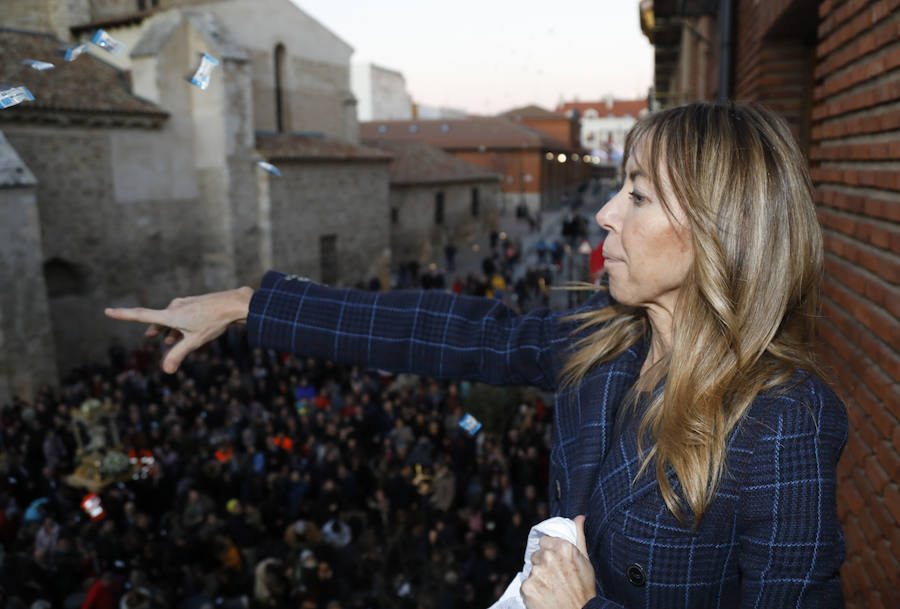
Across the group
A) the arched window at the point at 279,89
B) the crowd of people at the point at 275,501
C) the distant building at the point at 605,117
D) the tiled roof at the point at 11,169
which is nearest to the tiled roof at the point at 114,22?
the arched window at the point at 279,89

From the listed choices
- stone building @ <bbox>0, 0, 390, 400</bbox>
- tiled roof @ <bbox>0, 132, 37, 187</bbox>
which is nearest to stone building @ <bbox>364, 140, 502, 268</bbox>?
stone building @ <bbox>0, 0, 390, 400</bbox>

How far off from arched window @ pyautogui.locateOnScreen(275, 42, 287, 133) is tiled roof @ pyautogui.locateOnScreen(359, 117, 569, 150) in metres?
19.6

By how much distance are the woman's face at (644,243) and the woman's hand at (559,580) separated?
545mm

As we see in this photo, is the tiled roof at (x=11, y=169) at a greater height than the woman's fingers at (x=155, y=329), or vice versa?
the tiled roof at (x=11, y=169)

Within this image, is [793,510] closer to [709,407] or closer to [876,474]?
[709,407]

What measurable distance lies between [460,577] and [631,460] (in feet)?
18.3

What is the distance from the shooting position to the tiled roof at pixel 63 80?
14547 millimetres

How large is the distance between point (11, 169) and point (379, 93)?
158ft

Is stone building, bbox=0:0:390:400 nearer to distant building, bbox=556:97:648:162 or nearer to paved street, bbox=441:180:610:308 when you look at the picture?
paved street, bbox=441:180:610:308

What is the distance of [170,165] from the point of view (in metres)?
18.1

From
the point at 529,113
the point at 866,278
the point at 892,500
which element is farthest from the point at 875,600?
the point at 529,113

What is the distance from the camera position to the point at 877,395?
230 centimetres

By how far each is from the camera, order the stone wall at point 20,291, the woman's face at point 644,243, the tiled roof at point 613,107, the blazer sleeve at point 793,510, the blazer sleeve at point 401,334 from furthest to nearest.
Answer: the tiled roof at point 613,107 < the stone wall at point 20,291 < the blazer sleeve at point 401,334 < the woman's face at point 644,243 < the blazer sleeve at point 793,510

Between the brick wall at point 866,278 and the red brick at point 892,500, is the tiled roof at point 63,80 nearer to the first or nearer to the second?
the brick wall at point 866,278
